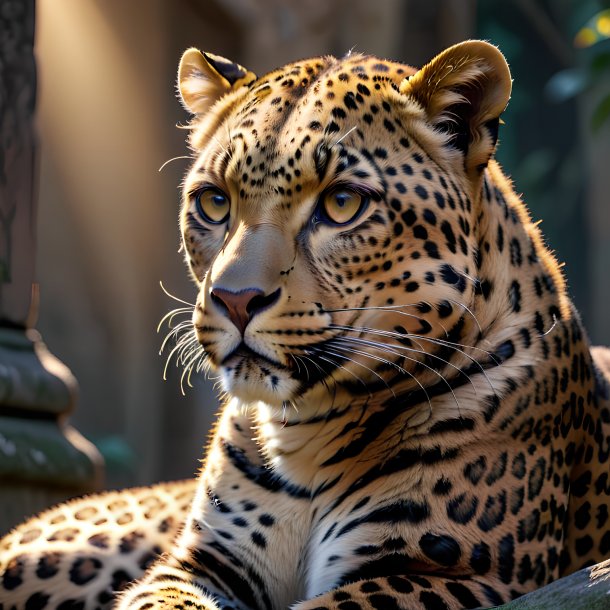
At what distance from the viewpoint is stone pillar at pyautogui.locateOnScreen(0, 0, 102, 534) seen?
5.66 meters

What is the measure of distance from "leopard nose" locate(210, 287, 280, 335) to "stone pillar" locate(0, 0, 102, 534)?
Answer: 7.65ft

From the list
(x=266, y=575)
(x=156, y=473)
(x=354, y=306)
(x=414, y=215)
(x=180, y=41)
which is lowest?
(x=156, y=473)

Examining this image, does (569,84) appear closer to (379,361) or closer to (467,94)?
(467,94)

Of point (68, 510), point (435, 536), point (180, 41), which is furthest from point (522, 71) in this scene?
point (435, 536)

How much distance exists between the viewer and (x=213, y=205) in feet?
13.5

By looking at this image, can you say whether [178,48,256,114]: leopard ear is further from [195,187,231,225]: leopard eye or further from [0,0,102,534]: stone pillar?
[0,0,102,534]: stone pillar

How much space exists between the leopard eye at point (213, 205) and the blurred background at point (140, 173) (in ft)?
25.6

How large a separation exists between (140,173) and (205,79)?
344 inches

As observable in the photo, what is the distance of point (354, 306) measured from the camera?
3.77m

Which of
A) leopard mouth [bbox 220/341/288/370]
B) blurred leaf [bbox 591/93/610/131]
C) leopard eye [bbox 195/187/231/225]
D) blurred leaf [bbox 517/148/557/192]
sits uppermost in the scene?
leopard eye [bbox 195/187/231/225]

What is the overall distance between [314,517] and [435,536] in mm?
514

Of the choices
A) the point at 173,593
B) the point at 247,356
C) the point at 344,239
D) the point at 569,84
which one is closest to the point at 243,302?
the point at 247,356

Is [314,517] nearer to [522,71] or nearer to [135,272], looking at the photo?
[135,272]

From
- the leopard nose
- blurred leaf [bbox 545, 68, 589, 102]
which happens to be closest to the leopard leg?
the leopard nose
